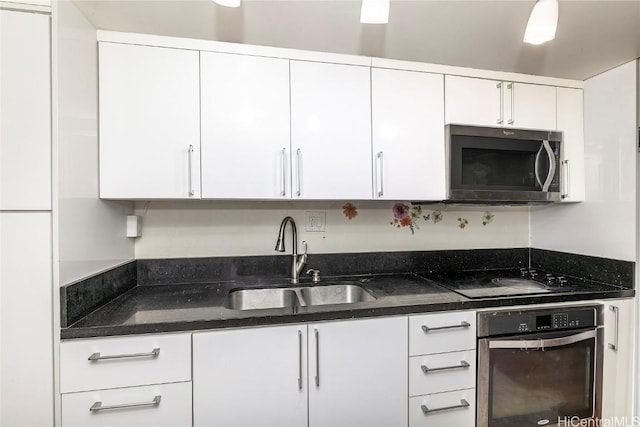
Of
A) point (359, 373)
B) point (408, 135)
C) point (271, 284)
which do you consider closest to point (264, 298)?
point (271, 284)

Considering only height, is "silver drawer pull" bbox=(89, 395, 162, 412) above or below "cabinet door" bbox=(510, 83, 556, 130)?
below

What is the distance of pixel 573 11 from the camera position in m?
1.24

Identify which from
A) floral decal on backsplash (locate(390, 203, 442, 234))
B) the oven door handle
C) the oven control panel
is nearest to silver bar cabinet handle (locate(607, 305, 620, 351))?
the oven control panel

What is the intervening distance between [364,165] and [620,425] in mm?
1894

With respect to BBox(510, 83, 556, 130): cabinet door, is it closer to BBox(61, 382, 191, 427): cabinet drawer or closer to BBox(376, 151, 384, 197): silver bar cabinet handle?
BBox(376, 151, 384, 197): silver bar cabinet handle

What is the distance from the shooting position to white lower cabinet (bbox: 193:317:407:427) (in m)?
1.22

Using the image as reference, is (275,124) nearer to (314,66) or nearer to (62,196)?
(314,66)

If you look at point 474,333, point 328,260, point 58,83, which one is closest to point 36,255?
point 58,83

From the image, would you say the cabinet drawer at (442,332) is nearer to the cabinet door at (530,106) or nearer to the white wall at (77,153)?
the cabinet door at (530,106)

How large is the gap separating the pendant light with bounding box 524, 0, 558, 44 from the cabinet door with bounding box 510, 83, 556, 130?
81cm

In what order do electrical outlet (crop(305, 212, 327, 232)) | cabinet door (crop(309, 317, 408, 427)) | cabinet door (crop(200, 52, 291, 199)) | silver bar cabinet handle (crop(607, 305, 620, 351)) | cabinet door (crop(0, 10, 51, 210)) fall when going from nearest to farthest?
cabinet door (crop(0, 10, 51, 210)) → cabinet door (crop(309, 317, 408, 427)) → cabinet door (crop(200, 52, 291, 199)) → silver bar cabinet handle (crop(607, 305, 620, 351)) → electrical outlet (crop(305, 212, 327, 232))

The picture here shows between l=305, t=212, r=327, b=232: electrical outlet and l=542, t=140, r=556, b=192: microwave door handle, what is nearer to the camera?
l=542, t=140, r=556, b=192: microwave door handle

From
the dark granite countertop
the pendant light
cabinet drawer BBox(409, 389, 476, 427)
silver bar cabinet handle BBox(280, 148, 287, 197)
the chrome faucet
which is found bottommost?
cabinet drawer BBox(409, 389, 476, 427)

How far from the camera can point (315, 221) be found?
195 centimetres
